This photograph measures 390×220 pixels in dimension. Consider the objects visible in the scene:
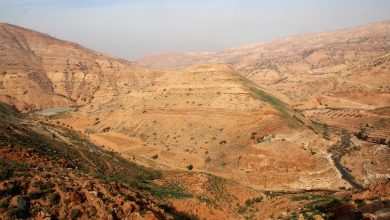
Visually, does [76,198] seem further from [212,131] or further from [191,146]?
[212,131]

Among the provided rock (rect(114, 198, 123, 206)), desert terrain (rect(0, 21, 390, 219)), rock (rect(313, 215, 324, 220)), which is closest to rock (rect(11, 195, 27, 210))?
desert terrain (rect(0, 21, 390, 219))

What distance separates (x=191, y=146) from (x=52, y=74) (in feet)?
183

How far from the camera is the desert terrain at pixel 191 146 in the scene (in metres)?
15.4

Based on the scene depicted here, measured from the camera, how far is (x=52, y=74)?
278 ft

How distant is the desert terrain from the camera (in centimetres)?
1541

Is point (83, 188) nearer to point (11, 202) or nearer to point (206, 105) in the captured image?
point (11, 202)

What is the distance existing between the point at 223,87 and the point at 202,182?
24.3 metres

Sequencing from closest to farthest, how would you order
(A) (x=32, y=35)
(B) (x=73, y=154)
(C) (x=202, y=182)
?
(C) (x=202, y=182)
(B) (x=73, y=154)
(A) (x=32, y=35)

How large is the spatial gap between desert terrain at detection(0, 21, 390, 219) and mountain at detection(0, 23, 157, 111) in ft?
1.33

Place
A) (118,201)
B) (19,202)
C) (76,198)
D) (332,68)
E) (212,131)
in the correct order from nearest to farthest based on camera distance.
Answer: (19,202), (76,198), (118,201), (212,131), (332,68)

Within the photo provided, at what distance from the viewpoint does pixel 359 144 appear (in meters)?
38.0

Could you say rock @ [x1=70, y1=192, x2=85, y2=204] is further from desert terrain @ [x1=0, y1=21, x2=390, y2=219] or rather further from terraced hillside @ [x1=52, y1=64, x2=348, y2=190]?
terraced hillside @ [x1=52, y1=64, x2=348, y2=190]

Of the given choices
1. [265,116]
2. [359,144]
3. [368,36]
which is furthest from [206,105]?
[368,36]

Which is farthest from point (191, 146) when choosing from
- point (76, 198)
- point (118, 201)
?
point (76, 198)
